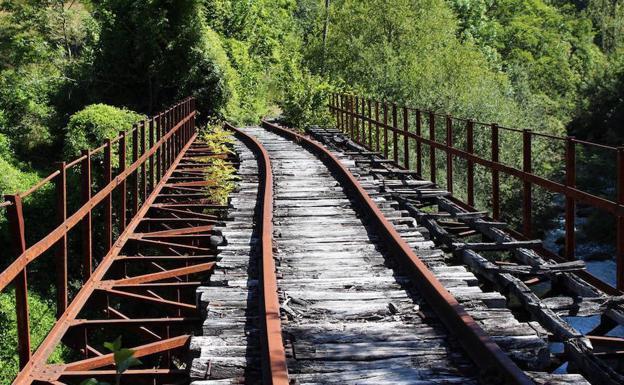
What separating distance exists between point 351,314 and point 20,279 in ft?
7.74

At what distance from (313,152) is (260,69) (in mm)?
29340

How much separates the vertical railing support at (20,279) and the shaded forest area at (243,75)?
48.9ft

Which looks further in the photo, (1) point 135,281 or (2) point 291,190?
(2) point 291,190

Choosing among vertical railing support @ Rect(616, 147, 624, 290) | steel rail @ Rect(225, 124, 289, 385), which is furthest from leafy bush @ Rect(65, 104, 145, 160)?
vertical railing support @ Rect(616, 147, 624, 290)

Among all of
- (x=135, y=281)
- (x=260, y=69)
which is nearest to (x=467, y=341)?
(x=135, y=281)

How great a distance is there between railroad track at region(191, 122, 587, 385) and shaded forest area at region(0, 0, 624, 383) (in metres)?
13.0

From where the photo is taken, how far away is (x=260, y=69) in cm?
4684

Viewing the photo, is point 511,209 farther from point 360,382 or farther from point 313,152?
point 360,382

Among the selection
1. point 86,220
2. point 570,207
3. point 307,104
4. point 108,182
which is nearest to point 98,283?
point 86,220

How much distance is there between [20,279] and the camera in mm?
5215

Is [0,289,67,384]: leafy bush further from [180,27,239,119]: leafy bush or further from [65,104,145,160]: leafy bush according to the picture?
[180,27,239,119]: leafy bush

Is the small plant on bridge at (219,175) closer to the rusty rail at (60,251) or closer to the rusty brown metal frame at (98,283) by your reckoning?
the rusty brown metal frame at (98,283)

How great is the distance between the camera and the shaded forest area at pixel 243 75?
27781 millimetres

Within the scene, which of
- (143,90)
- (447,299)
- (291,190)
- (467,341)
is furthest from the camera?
(143,90)
